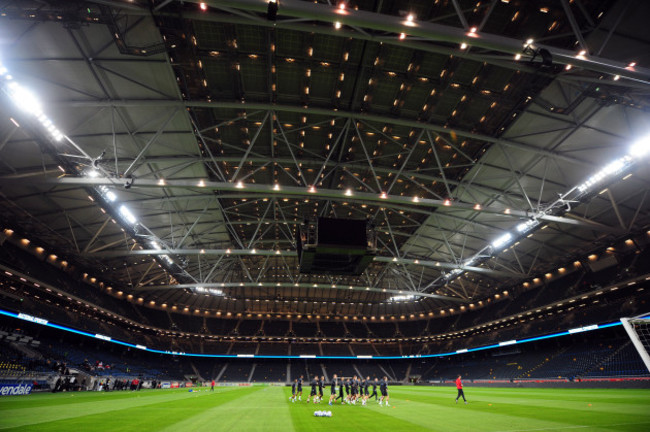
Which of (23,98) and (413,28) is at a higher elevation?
(23,98)

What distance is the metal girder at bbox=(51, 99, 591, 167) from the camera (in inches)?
564

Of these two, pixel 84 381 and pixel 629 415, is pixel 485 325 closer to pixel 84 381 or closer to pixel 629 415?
pixel 629 415

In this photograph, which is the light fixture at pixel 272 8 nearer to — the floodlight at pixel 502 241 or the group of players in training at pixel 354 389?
the group of players in training at pixel 354 389

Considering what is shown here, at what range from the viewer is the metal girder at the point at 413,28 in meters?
8.37

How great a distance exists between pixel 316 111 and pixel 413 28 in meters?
7.08

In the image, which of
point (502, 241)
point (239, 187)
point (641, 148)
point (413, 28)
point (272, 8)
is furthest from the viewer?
point (502, 241)

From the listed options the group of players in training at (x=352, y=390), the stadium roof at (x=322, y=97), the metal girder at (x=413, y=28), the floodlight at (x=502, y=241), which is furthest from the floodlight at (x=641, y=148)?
the group of players in training at (x=352, y=390)

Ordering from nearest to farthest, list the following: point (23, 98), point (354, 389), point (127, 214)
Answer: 1. point (23, 98)
2. point (354, 389)
3. point (127, 214)

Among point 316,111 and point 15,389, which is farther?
point 15,389

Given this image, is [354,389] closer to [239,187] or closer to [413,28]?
[239,187]

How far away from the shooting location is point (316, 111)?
50.5 ft

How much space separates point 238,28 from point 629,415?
19686 millimetres

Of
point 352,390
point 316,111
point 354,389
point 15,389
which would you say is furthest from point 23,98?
point 354,389

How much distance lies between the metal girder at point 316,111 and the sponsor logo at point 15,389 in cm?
1865
